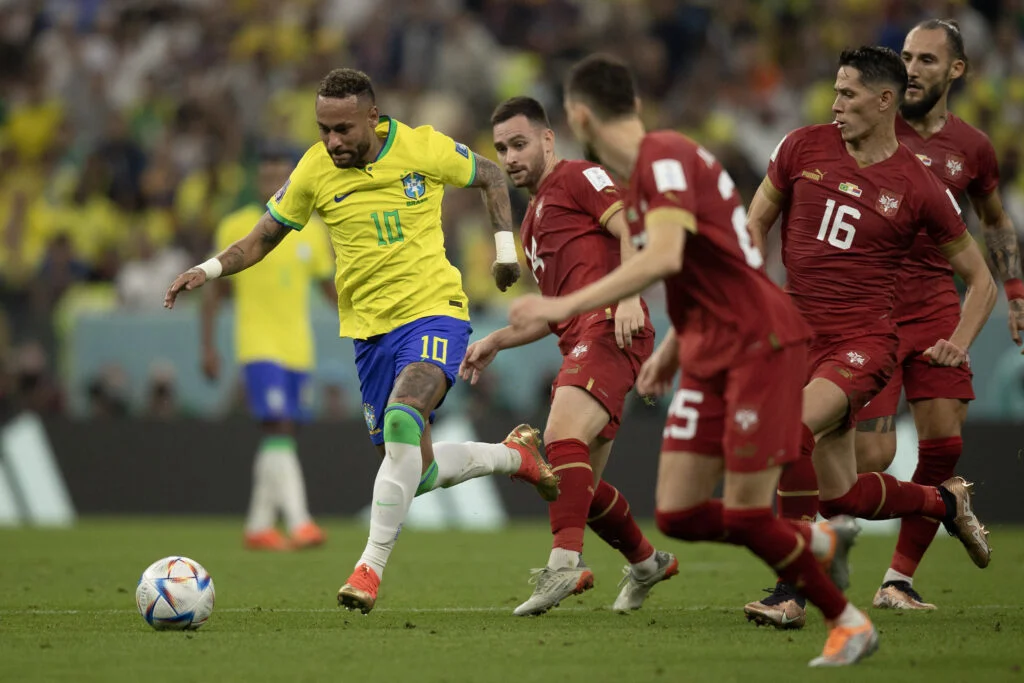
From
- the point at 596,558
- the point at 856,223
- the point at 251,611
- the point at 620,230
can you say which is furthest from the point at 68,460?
the point at 856,223

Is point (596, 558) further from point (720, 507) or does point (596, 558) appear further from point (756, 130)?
point (756, 130)

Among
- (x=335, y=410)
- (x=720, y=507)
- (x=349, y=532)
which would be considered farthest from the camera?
(x=335, y=410)

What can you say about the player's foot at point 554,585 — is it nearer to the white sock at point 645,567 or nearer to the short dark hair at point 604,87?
the white sock at point 645,567

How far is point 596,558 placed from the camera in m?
11.7

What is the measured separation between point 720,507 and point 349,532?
8420mm

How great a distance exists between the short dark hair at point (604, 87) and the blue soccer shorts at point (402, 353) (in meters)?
2.31

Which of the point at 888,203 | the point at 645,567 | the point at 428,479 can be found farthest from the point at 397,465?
the point at 888,203

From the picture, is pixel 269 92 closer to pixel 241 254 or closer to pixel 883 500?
pixel 241 254

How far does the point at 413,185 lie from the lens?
822 centimetres

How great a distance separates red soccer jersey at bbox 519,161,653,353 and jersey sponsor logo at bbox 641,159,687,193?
7.08 feet

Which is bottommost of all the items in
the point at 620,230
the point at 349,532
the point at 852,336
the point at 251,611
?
the point at 349,532

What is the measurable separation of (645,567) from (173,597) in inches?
100

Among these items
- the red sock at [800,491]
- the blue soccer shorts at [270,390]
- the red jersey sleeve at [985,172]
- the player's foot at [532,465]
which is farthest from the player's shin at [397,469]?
the blue soccer shorts at [270,390]

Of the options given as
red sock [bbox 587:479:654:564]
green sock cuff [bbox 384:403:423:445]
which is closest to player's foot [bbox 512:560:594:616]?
red sock [bbox 587:479:654:564]
